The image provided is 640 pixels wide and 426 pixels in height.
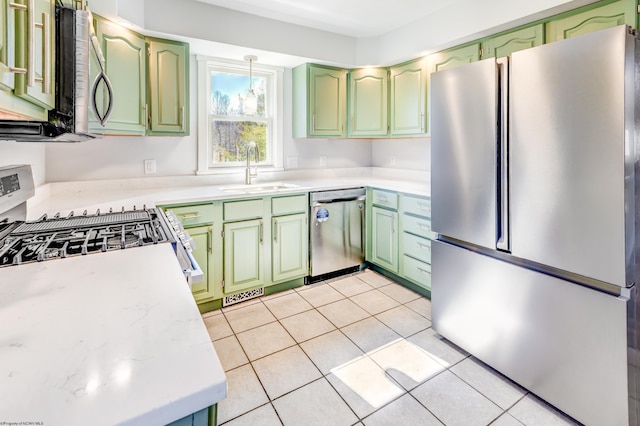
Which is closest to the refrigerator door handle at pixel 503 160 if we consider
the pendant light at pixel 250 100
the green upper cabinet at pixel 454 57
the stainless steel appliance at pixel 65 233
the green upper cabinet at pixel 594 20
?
the green upper cabinet at pixel 594 20

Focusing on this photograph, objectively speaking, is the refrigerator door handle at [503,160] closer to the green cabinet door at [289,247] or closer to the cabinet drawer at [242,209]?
the green cabinet door at [289,247]

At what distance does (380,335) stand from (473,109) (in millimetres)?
1545

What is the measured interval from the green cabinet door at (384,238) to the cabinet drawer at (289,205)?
72 cm

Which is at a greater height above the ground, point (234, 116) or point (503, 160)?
point (234, 116)

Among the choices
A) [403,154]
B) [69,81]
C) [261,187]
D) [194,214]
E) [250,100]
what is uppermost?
[250,100]

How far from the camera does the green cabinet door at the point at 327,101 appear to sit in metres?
3.34

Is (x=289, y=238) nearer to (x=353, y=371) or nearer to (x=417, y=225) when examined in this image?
(x=417, y=225)

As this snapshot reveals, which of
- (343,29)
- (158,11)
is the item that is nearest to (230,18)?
(158,11)

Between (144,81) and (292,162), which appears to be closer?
(144,81)

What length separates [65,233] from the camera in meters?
1.42

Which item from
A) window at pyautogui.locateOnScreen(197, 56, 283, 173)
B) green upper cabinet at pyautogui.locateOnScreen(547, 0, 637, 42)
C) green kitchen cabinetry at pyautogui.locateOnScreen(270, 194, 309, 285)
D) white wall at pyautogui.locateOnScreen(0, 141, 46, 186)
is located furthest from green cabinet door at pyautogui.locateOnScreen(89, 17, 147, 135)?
green upper cabinet at pyautogui.locateOnScreen(547, 0, 637, 42)

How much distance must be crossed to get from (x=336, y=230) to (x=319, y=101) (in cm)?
129

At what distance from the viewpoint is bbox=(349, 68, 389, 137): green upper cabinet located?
3.46 m

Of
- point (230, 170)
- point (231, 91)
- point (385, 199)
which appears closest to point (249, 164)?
point (230, 170)
